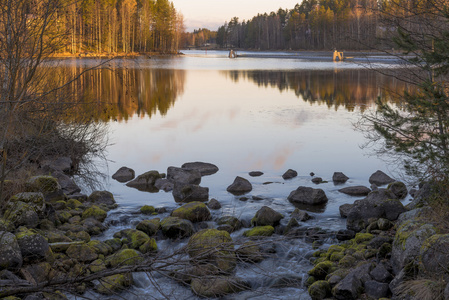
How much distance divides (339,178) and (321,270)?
252 inches

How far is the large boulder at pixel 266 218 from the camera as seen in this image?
10133 millimetres

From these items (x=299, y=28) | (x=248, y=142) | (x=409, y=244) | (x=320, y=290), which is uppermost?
(x=299, y=28)

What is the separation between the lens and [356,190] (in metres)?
12.5

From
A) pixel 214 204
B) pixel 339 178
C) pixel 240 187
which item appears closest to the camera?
pixel 214 204

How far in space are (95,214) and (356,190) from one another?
6.22 meters

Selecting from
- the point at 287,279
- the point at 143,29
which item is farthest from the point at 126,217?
the point at 143,29

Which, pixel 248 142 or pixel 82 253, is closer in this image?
pixel 82 253

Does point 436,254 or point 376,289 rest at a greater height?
point 436,254

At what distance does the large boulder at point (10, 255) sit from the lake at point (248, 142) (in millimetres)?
1667

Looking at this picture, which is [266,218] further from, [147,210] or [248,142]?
[248,142]

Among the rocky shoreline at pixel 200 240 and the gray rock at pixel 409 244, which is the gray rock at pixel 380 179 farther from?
the gray rock at pixel 409 244

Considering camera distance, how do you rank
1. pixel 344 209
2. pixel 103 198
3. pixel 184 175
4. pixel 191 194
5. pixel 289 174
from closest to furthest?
1. pixel 344 209
2. pixel 103 198
3. pixel 191 194
4. pixel 184 175
5. pixel 289 174

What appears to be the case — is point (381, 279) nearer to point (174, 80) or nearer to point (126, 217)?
point (126, 217)

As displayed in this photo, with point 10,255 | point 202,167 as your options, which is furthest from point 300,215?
point 10,255
